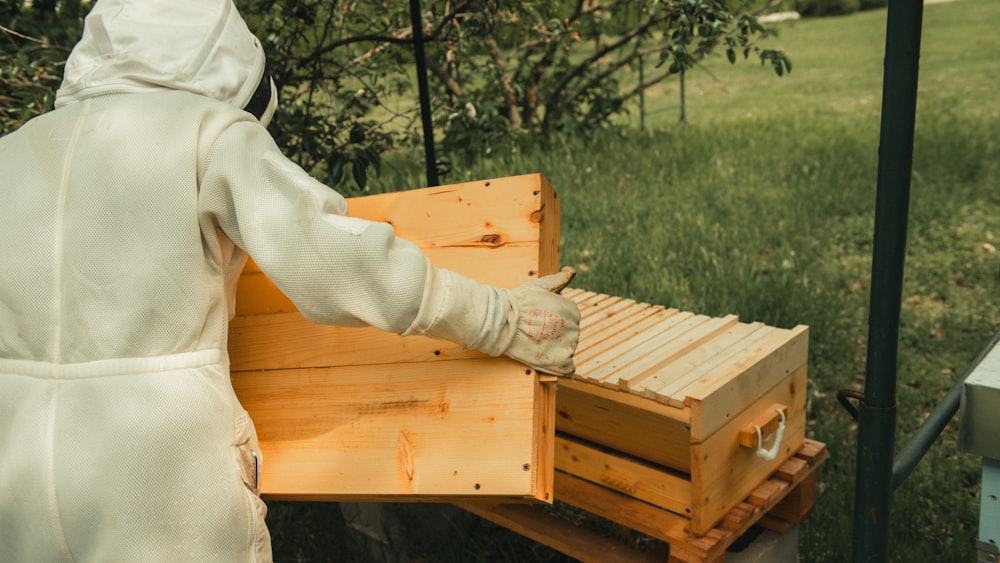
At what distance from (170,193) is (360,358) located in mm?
542

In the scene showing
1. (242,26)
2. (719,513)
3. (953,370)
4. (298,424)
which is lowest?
(953,370)

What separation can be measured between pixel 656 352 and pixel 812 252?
3179mm

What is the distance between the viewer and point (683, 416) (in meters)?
2.12

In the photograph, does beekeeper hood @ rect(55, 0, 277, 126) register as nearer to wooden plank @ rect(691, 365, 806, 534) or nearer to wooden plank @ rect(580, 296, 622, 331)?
wooden plank @ rect(691, 365, 806, 534)

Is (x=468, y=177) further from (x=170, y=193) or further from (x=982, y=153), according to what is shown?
(x=170, y=193)

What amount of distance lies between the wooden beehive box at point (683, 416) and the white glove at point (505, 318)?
0.47m

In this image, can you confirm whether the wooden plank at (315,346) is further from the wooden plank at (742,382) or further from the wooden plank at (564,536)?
the wooden plank at (564,536)

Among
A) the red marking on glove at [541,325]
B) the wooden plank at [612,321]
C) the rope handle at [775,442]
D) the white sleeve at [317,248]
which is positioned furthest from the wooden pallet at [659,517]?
the white sleeve at [317,248]

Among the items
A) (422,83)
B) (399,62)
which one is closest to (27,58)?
(422,83)

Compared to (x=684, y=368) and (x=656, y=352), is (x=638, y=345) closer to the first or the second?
(x=656, y=352)

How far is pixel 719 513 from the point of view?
2.20m

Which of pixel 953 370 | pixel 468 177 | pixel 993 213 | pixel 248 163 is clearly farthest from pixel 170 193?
pixel 993 213

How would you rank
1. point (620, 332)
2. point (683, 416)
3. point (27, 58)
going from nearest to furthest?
point (683, 416) → point (620, 332) → point (27, 58)

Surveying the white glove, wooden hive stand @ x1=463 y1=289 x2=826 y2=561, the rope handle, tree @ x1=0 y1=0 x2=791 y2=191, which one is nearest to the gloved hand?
the white glove
